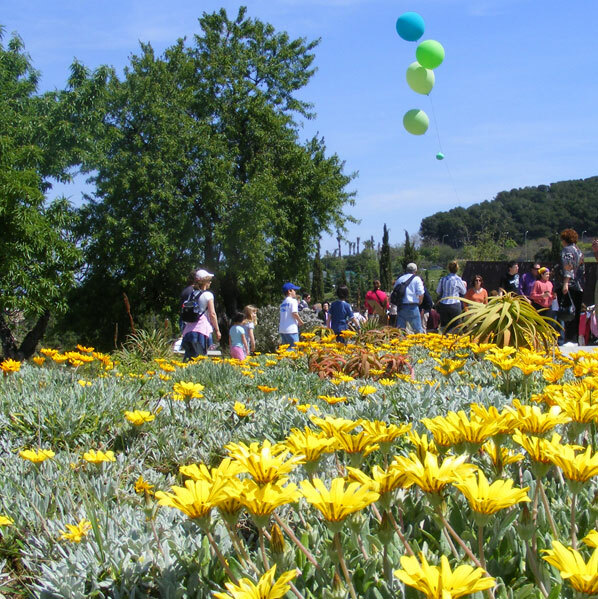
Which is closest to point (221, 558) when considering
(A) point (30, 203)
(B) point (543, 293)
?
(B) point (543, 293)

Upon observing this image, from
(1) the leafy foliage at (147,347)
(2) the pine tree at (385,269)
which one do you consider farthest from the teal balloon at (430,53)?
(2) the pine tree at (385,269)

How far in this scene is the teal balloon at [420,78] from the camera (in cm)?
897

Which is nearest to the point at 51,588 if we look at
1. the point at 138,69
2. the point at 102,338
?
the point at 102,338

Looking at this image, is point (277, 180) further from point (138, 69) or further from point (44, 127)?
point (44, 127)

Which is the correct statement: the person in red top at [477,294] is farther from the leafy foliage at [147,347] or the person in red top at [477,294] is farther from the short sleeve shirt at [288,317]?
the leafy foliage at [147,347]

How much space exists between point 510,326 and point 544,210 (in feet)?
308

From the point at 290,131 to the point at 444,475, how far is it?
20.7m

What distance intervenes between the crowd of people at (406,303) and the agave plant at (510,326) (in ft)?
3.84

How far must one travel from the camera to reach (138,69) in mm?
18422

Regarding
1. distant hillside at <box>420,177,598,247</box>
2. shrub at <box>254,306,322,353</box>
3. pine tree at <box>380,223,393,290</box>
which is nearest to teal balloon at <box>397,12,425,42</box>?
shrub at <box>254,306,322,353</box>

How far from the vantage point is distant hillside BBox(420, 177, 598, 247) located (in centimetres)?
8531

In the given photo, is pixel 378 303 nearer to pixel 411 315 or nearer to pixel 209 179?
pixel 411 315

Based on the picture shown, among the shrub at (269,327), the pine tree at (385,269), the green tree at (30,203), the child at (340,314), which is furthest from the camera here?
the pine tree at (385,269)

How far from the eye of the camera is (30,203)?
41.6 feet
